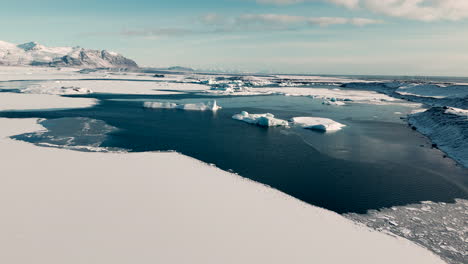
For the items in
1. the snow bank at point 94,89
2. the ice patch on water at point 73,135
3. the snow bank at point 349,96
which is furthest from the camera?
the snow bank at point 94,89

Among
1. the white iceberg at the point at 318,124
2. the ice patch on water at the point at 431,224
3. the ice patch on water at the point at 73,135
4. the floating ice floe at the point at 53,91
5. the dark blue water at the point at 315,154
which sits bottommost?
the ice patch on water at the point at 431,224

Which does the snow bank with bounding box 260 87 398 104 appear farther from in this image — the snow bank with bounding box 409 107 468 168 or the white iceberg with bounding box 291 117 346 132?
the white iceberg with bounding box 291 117 346 132

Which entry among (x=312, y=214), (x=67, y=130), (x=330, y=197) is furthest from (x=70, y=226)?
(x=67, y=130)

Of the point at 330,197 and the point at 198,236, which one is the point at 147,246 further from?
the point at 330,197

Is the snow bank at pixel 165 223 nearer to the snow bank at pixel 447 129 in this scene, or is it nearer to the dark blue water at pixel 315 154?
the dark blue water at pixel 315 154

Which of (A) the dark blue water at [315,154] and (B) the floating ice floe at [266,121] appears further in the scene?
(B) the floating ice floe at [266,121]

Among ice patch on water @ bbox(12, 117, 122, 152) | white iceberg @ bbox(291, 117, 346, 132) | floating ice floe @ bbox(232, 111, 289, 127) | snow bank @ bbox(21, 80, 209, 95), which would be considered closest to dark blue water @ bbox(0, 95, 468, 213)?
ice patch on water @ bbox(12, 117, 122, 152)

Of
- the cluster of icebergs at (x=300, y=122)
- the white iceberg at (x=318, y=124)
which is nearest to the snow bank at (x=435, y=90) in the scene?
the white iceberg at (x=318, y=124)
